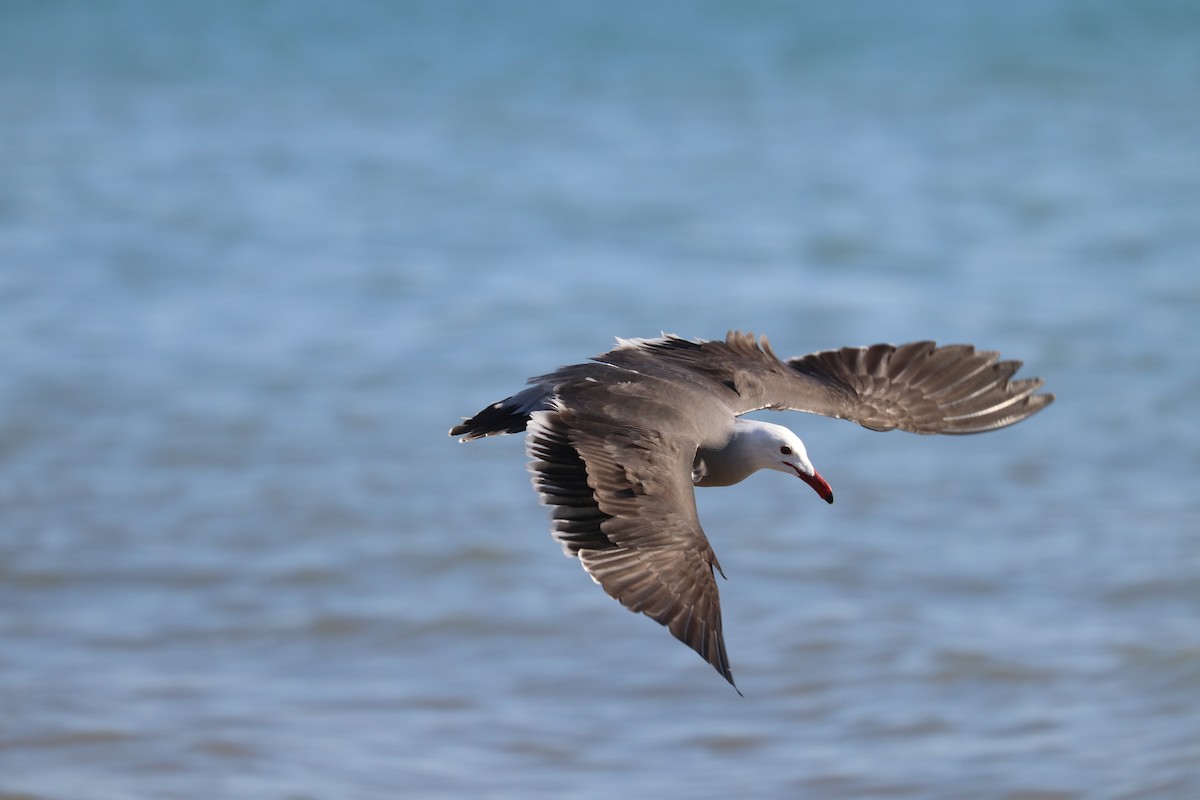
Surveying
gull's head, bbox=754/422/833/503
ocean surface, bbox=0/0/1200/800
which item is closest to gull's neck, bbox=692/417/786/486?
gull's head, bbox=754/422/833/503

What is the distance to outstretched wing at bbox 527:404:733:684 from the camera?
4.50m

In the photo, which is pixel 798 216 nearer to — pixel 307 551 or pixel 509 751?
pixel 307 551

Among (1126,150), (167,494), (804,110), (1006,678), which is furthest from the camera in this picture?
(804,110)

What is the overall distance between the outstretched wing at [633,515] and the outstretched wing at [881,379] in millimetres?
658

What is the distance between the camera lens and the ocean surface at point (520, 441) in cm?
741

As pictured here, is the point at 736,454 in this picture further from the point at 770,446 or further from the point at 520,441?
the point at 520,441

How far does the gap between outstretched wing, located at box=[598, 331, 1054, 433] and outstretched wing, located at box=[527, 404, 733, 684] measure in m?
0.66

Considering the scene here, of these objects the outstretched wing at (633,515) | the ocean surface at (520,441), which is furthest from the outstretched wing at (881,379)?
the ocean surface at (520,441)

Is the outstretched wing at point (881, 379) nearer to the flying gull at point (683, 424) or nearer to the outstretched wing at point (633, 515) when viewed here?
the flying gull at point (683, 424)

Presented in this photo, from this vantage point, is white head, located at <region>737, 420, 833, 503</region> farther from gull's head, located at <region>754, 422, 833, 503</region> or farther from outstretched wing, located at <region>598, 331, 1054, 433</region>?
outstretched wing, located at <region>598, 331, 1054, 433</region>

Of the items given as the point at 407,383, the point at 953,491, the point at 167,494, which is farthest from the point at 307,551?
the point at 953,491

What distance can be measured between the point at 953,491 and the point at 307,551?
3.63m

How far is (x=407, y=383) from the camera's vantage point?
11.8 metres

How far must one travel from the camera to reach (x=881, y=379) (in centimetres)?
602
